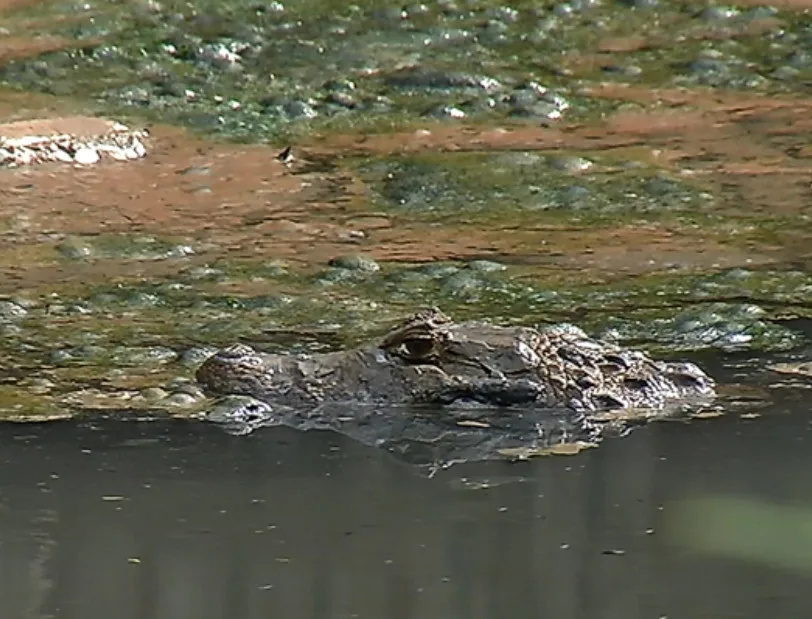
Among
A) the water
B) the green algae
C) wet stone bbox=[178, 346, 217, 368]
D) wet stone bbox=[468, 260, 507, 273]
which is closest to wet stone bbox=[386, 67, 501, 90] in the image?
the green algae

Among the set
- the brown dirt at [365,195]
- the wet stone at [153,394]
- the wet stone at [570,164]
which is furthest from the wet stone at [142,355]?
the wet stone at [570,164]

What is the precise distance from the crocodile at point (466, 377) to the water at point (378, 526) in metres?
0.18

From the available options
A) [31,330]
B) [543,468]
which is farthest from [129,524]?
[31,330]

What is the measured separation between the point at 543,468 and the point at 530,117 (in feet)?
14.6

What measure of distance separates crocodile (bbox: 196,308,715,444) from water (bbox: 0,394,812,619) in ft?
0.59

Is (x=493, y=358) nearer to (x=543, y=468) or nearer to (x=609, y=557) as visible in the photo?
(x=543, y=468)

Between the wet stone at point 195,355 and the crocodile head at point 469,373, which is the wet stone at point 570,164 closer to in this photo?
the wet stone at point 195,355

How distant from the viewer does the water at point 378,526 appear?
3510mm

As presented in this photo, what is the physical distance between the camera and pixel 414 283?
6121 mm

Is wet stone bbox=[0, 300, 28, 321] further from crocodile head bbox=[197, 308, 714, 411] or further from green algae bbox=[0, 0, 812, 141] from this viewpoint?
green algae bbox=[0, 0, 812, 141]

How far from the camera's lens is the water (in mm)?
3510

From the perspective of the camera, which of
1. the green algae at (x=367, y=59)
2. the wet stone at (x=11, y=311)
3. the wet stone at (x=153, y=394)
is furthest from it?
the green algae at (x=367, y=59)

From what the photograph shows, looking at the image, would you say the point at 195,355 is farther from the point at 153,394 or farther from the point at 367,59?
the point at 367,59

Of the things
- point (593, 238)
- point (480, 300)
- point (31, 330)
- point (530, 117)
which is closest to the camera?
point (31, 330)
